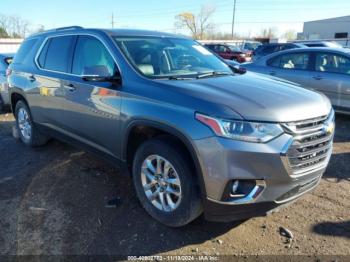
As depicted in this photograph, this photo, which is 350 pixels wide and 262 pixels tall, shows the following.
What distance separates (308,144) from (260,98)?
545 mm

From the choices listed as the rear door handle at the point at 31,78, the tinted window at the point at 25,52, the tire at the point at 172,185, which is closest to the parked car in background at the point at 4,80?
the tinted window at the point at 25,52

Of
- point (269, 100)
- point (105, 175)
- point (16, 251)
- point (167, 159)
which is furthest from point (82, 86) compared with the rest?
point (269, 100)

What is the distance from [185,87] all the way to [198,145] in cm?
62

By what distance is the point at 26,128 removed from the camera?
5.90 m

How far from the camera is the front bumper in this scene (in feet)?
8.70

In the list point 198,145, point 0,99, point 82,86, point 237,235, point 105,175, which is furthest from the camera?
point 0,99

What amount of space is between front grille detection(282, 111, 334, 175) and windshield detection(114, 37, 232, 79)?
4.22ft

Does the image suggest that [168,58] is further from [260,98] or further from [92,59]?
[260,98]

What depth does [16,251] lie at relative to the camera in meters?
3.02

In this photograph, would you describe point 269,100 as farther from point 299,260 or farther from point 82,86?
point 82,86

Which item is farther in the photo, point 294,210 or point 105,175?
point 105,175

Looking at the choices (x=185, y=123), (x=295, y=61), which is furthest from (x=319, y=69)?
(x=185, y=123)

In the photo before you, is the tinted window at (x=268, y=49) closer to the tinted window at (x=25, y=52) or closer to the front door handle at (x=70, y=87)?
the tinted window at (x=25, y=52)

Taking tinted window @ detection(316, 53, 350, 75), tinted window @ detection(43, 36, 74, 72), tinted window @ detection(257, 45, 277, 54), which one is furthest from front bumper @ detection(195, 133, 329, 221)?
tinted window @ detection(257, 45, 277, 54)
